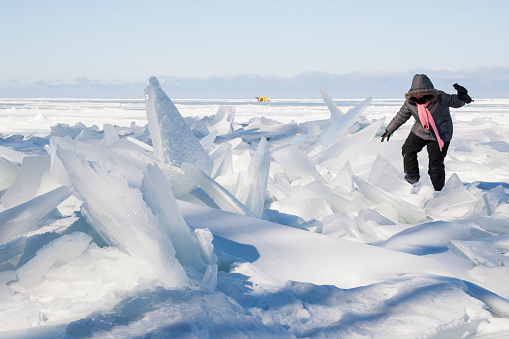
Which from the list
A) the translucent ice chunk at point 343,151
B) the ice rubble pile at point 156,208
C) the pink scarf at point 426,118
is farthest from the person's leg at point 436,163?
the translucent ice chunk at point 343,151

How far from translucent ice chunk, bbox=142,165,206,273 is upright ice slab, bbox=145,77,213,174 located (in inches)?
35.4

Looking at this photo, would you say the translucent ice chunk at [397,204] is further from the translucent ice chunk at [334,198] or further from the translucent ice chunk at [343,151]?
the translucent ice chunk at [343,151]

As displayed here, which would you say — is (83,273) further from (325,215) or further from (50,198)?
(325,215)

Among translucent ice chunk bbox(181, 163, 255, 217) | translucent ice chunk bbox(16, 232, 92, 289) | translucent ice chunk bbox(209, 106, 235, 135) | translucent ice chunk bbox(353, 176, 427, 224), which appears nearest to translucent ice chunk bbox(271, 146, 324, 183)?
translucent ice chunk bbox(353, 176, 427, 224)

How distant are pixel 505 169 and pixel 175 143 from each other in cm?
331

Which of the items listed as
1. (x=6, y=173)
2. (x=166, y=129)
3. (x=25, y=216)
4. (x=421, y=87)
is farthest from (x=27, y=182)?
(x=421, y=87)

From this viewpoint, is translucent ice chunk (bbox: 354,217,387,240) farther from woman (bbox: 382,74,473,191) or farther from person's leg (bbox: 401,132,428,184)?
person's leg (bbox: 401,132,428,184)

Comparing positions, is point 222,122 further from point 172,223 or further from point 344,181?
point 172,223

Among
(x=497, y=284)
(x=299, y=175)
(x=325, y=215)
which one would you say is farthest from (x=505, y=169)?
(x=497, y=284)

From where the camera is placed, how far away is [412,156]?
10.7 ft

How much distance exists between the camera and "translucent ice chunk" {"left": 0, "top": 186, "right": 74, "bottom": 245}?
3.60 feet

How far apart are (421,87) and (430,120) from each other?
0.78ft

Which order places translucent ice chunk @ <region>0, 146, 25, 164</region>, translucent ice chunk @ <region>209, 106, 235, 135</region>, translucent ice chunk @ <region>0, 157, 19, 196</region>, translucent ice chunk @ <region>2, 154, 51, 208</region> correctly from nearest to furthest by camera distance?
translucent ice chunk @ <region>2, 154, 51, 208</region>
translucent ice chunk @ <region>0, 157, 19, 196</region>
translucent ice chunk @ <region>0, 146, 25, 164</region>
translucent ice chunk @ <region>209, 106, 235, 135</region>

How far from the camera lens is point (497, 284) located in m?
1.25
